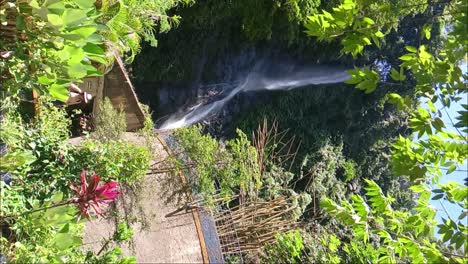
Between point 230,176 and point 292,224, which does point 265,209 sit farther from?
point 230,176

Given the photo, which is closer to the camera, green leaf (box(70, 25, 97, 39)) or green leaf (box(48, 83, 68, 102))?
green leaf (box(70, 25, 97, 39))

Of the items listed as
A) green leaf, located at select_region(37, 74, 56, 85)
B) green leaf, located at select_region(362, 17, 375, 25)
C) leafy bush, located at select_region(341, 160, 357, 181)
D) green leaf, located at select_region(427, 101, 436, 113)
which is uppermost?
green leaf, located at select_region(362, 17, 375, 25)

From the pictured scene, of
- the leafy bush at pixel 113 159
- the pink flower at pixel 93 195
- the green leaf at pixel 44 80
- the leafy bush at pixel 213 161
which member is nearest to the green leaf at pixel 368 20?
the green leaf at pixel 44 80

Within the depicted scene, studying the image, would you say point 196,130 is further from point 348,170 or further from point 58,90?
point 348,170

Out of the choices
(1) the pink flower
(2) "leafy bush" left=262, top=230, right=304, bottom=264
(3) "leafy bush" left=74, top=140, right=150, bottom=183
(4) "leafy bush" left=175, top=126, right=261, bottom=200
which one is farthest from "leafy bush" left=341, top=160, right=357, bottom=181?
(1) the pink flower

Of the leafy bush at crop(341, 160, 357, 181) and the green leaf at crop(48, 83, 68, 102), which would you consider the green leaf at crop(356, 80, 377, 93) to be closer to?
the green leaf at crop(48, 83, 68, 102)

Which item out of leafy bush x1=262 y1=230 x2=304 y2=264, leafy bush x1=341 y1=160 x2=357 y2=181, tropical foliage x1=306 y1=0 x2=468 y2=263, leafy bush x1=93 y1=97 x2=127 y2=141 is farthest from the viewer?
leafy bush x1=341 y1=160 x2=357 y2=181

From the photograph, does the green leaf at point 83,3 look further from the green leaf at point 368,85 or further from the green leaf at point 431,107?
the green leaf at point 431,107

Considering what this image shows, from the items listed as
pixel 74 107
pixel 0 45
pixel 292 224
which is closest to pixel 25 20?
pixel 0 45

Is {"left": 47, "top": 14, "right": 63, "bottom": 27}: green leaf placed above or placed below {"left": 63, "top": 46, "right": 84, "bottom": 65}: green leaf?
above
